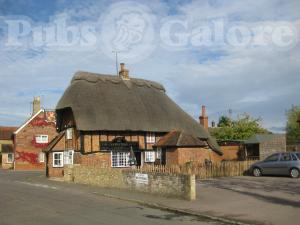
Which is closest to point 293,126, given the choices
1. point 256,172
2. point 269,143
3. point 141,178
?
point 269,143

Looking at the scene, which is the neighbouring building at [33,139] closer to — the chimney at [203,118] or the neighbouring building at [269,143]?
the chimney at [203,118]

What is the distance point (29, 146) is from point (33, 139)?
1.05 m

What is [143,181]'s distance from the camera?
21.1m

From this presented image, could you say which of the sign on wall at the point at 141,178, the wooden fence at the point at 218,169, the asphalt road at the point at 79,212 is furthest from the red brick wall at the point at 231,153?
the asphalt road at the point at 79,212

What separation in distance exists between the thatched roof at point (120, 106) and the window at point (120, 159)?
218 cm

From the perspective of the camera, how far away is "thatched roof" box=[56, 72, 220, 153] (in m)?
36.5

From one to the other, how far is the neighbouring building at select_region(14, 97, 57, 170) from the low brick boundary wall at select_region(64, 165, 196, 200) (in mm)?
30599

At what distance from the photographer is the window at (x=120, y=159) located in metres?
36.9

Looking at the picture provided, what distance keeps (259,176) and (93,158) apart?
44.2 feet

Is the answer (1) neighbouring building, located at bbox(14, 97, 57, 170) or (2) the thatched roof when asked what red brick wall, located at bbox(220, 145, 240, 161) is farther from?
(1) neighbouring building, located at bbox(14, 97, 57, 170)

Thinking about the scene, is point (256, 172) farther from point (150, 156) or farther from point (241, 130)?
point (241, 130)

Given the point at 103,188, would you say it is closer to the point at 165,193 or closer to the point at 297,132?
the point at 165,193

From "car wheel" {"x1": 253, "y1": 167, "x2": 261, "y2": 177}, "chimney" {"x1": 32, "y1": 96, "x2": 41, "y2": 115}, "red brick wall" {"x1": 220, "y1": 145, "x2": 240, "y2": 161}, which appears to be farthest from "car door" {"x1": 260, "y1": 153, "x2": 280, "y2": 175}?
"chimney" {"x1": 32, "y1": 96, "x2": 41, "y2": 115}

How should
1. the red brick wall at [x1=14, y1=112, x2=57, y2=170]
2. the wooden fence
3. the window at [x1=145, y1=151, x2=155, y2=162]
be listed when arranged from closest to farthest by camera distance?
the wooden fence, the window at [x1=145, y1=151, x2=155, y2=162], the red brick wall at [x1=14, y1=112, x2=57, y2=170]
